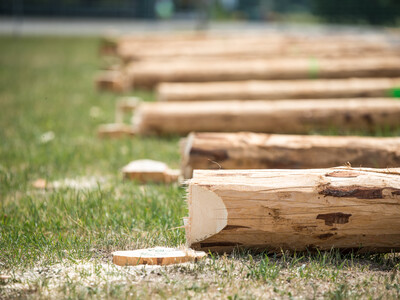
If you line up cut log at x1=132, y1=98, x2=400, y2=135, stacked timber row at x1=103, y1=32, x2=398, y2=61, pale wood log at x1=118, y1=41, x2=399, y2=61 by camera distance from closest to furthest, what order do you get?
cut log at x1=132, y1=98, x2=400, y2=135
pale wood log at x1=118, y1=41, x2=399, y2=61
stacked timber row at x1=103, y1=32, x2=398, y2=61

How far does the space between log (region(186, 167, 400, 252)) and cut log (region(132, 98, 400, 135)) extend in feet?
9.15

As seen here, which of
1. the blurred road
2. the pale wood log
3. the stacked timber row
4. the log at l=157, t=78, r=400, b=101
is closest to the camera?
the log at l=157, t=78, r=400, b=101

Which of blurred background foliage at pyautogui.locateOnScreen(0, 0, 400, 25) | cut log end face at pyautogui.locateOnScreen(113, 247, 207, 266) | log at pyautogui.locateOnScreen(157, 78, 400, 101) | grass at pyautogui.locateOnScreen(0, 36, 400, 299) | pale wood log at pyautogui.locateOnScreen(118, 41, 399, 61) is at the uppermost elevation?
blurred background foliage at pyautogui.locateOnScreen(0, 0, 400, 25)

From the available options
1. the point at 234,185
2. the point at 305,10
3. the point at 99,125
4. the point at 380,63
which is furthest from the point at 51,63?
the point at 305,10

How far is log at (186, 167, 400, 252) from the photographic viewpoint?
2.86 m

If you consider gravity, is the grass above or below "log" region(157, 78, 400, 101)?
below

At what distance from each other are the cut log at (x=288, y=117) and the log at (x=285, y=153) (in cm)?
147

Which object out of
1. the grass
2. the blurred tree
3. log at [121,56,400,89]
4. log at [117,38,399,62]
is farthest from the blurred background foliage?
the grass

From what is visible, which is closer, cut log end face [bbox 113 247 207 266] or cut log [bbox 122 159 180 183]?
cut log end face [bbox 113 247 207 266]

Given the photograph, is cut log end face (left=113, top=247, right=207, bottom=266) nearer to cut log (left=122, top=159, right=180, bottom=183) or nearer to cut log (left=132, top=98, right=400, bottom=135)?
cut log (left=122, top=159, right=180, bottom=183)

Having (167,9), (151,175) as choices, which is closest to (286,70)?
(151,175)

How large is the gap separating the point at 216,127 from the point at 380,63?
3.20 meters

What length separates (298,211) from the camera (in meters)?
2.86

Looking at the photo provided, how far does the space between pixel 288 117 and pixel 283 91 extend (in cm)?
84
